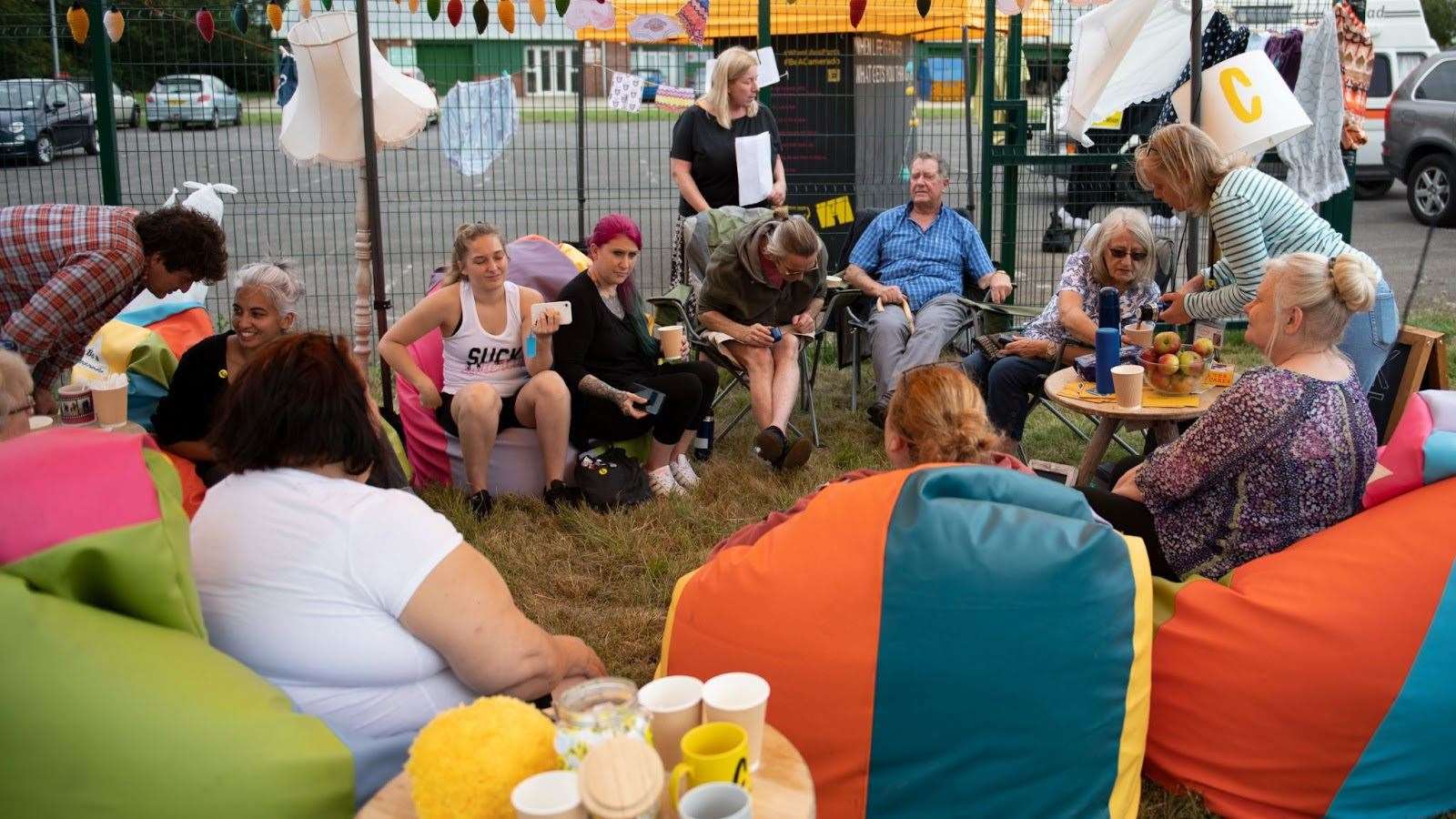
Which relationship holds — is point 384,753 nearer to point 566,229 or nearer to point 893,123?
point 893,123

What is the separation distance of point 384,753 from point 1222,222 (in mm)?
3130

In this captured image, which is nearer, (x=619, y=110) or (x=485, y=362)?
(x=485, y=362)

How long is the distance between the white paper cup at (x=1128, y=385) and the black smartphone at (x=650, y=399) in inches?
64.2

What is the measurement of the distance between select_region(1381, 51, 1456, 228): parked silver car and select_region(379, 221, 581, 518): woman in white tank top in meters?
9.99

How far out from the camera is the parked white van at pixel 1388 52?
1305 centimetres

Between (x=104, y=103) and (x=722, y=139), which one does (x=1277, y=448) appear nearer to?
(x=722, y=139)

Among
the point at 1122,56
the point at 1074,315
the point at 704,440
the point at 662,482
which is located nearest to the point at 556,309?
the point at 662,482

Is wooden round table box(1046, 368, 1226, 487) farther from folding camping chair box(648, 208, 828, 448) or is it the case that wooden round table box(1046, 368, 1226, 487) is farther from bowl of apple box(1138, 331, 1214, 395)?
folding camping chair box(648, 208, 828, 448)

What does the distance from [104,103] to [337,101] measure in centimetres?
229

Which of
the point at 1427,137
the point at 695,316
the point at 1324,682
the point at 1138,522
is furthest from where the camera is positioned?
the point at 1427,137

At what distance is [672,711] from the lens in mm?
1706

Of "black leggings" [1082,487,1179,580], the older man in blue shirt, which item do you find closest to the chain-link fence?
the older man in blue shirt

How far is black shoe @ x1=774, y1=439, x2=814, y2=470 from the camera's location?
4891mm

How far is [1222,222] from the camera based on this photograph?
158 inches
